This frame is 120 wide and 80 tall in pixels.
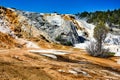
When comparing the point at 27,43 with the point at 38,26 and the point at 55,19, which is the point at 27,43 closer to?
the point at 38,26

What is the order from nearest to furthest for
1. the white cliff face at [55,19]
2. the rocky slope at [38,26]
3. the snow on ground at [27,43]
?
the snow on ground at [27,43], the rocky slope at [38,26], the white cliff face at [55,19]

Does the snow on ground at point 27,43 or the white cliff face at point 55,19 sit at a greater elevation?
the white cliff face at point 55,19

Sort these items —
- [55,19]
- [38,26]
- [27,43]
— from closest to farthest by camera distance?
[27,43], [38,26], [55,19]

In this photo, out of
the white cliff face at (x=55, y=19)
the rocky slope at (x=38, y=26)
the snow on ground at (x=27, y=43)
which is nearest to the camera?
the snow on ground at (x=27, y=43)

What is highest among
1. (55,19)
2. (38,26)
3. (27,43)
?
(55,19)

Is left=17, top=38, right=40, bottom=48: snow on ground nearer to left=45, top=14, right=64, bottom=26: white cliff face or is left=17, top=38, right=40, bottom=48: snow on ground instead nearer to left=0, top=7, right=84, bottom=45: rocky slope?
left=0, top=7, right=84, bottom=45: rocky slope

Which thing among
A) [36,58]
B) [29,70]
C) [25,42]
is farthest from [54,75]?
[25,42]

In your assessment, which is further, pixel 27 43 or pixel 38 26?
pixel 38 26

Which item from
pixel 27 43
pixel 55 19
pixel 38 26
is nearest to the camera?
pixel 27 43

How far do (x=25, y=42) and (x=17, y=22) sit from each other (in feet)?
29.3

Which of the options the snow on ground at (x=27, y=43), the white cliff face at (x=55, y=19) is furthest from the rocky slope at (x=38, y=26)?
the snow on ground at (x=27, y=43)

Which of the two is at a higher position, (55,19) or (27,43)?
(55,19)

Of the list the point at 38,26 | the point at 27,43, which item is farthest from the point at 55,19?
the point at 27,43

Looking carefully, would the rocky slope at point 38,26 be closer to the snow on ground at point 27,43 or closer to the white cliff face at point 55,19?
the white cliff face at point 55,19
